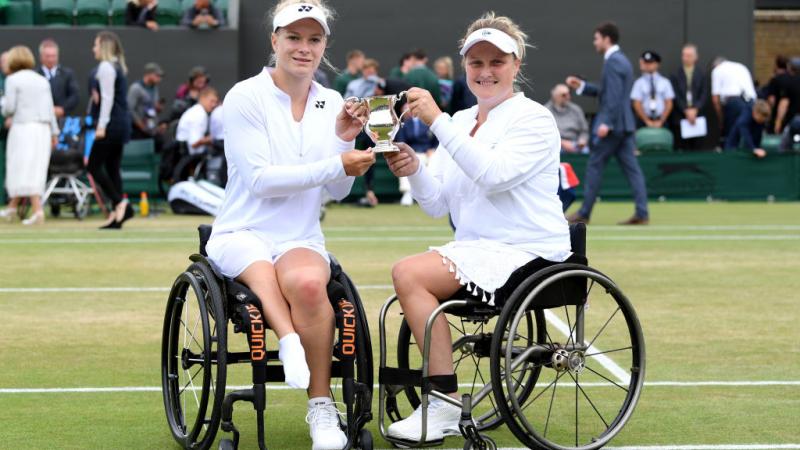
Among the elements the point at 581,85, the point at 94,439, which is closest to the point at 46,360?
the point at 94,439

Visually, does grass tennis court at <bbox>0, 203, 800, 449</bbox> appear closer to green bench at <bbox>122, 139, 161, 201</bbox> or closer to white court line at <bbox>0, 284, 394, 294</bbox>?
white court line at <bbox>0, 284, 394, 294</bbox>

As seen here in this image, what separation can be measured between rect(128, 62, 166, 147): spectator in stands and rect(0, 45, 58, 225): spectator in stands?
13.8 feet

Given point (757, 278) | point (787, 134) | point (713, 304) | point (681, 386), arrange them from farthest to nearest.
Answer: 1. point (787, 134)
2. point (757, 278)
3. point (713, 304)
4. point (681, 386)

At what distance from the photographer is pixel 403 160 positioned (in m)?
5.23

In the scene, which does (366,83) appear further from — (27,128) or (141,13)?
(27,128)

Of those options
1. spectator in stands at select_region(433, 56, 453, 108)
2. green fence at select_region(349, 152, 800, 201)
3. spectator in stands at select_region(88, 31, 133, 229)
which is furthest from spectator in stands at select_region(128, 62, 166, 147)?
green fence at select_region(349, 152, 800, 201)

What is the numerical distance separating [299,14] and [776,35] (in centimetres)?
2466

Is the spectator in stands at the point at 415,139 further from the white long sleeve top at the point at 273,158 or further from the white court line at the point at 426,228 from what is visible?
the white long sleeve top at the point at 273,158

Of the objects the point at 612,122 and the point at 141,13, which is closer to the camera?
the point at 612,122

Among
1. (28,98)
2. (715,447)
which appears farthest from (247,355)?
(28,98)

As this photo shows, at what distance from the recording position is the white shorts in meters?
5.10

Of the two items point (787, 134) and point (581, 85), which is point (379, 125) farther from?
point (787, 134)

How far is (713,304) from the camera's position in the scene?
30.3 feet

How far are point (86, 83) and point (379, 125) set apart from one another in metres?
17.9
